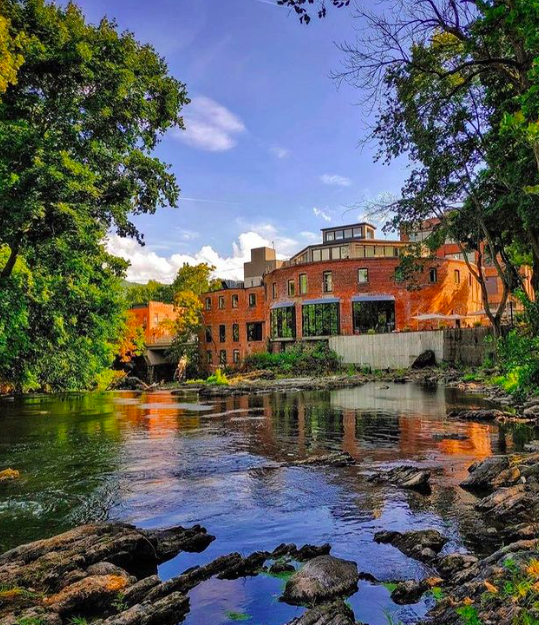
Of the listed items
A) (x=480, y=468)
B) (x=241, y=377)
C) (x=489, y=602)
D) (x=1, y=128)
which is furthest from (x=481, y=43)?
(x=241, y=377)

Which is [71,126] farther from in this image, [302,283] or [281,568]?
[302,283]

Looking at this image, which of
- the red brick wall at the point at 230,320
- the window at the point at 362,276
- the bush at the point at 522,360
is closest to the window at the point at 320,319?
the window at the point at 362,276

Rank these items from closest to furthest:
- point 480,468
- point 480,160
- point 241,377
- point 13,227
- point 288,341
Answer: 1. point 480,468
2. point 13,227
3. point 480,160
4. point 241,377
5. point 288,341

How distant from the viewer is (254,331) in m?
54.9

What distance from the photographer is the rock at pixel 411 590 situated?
15.7 ft

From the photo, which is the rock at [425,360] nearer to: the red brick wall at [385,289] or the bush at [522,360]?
the red brick wall at [385,289]

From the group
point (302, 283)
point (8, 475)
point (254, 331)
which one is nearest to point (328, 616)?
point (8, 475)

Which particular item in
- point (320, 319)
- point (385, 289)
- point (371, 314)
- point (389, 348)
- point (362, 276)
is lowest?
point (389, 348)

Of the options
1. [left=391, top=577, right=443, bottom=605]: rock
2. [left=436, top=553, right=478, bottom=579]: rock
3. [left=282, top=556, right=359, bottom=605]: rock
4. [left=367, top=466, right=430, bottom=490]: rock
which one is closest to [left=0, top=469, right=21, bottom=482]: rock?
[left=367, top=466, right=430, bottom=490]: rock

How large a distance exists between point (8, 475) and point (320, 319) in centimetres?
3705

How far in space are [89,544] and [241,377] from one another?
3529 centimetres

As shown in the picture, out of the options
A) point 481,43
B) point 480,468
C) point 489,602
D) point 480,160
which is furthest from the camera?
point 480,160

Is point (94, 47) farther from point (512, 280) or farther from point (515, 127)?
point (512, 280)

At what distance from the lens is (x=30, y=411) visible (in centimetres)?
2455
